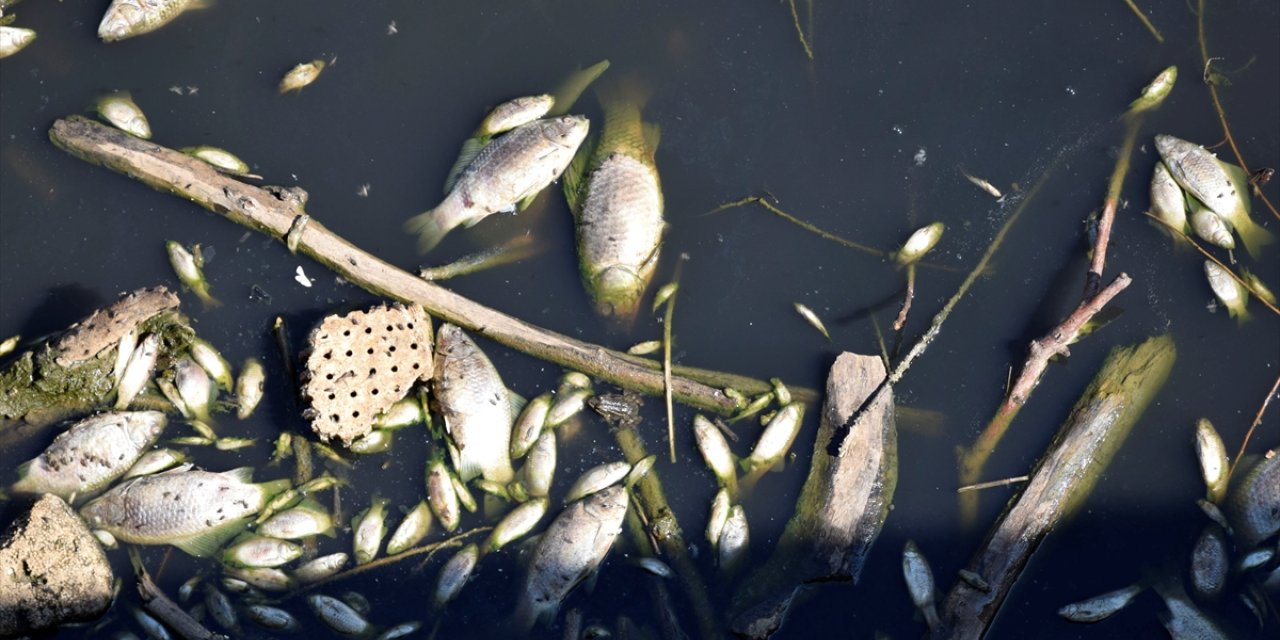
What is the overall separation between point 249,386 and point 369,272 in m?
0.65

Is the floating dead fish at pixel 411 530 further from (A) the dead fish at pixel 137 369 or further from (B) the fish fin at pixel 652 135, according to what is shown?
(B) the fish fin at pixel 652 135

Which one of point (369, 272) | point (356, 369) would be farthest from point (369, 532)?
point (369, 272)

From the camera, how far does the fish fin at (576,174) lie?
3928 mm

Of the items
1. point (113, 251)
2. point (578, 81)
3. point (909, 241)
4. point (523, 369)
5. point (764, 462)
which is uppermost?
point (578, 81)

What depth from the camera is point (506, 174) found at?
382 cm

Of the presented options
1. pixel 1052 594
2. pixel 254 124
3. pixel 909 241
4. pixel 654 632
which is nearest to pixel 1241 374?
pixel 1052 594

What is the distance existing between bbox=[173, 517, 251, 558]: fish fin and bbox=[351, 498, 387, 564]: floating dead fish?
0.43 m

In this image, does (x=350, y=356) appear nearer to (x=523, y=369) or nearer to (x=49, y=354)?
(x=523, y=369)

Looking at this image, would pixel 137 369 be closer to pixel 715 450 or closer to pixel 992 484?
pixel 715 450

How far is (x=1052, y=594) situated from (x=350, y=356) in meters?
2.90

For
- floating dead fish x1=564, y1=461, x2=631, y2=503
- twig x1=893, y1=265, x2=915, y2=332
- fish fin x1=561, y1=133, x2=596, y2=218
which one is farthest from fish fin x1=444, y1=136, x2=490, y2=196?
twig x1=893, y1=265, x2=915, y2=332

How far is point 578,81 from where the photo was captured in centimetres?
403

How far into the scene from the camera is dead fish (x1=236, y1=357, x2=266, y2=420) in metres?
3.79

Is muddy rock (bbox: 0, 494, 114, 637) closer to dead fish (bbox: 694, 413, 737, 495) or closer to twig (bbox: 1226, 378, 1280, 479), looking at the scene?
dead fish (bbox: 694, 413, 737, 495)
